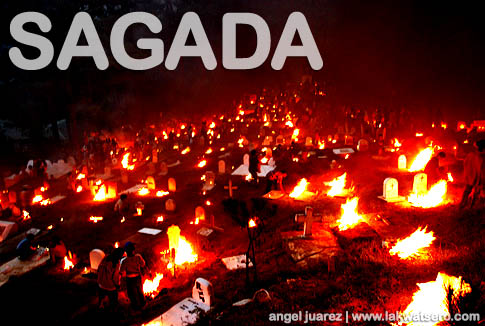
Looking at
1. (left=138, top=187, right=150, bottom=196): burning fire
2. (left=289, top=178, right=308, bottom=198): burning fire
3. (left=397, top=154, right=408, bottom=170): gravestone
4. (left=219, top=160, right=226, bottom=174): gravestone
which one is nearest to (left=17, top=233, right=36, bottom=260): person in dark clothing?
(left=138, top=187, right=150, bottom=196): burning fire

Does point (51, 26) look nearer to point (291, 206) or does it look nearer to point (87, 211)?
point (87, 211)

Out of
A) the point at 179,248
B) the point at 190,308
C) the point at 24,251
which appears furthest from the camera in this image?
the point at 24,251

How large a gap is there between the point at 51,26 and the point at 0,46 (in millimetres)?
5507

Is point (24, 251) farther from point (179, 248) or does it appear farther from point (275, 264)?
point (275, 264)

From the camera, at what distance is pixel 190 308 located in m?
7.11

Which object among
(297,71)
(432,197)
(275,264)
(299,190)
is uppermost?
(297,71)

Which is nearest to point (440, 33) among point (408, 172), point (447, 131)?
point (447, 131)

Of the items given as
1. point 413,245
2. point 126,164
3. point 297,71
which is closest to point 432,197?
point 413,245

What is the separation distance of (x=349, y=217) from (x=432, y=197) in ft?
11.8

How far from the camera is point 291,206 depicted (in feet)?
42.6

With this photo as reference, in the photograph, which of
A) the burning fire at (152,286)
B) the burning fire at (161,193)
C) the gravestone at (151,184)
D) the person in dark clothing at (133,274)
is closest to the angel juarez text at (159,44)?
the gravestone at (151,184)

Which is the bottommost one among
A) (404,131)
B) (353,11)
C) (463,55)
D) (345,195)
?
(345,195)

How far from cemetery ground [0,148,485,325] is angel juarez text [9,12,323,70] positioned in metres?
23.3

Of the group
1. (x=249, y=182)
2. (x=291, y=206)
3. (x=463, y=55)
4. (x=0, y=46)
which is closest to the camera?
(x=291, y=206)
